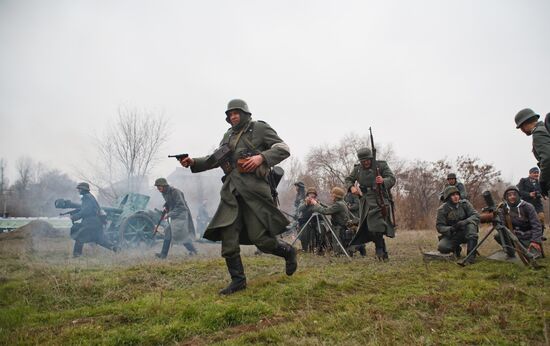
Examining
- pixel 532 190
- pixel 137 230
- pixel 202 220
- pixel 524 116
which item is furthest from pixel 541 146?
pixel 202 220

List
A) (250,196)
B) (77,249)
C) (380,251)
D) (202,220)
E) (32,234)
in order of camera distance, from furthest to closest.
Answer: (202,220), (32,234), (77,249), (380,251), (250,196)

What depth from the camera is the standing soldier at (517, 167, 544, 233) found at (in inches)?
323

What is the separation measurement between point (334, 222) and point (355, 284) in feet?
13.3

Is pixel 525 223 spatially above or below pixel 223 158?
below

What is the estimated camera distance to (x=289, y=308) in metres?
3.37

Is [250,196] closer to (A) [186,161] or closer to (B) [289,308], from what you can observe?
(A) [186,161]

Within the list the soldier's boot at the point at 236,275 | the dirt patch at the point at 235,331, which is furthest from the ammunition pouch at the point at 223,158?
the dirt patch at the point at 235,331

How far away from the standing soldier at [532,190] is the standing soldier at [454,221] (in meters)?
2.40

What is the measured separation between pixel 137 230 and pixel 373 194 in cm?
702

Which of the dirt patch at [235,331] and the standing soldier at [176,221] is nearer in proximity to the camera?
the dirt patch at [235,331]

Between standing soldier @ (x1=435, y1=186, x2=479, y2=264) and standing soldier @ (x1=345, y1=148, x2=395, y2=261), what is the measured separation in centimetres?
94

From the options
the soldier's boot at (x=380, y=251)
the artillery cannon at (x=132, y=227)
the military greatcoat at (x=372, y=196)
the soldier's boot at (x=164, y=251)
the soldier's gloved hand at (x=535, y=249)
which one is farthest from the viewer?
Result: the artillery cannon at (x=132, y=227)

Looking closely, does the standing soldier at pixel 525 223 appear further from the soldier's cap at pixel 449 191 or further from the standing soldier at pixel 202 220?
the standing soldier at pixel 202 220

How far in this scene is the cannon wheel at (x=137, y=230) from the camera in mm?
10611
